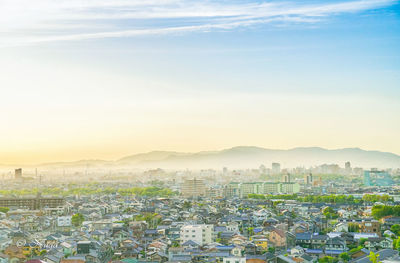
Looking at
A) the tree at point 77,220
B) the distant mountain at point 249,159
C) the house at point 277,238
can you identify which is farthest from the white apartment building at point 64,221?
the distant mountain at point 249,159

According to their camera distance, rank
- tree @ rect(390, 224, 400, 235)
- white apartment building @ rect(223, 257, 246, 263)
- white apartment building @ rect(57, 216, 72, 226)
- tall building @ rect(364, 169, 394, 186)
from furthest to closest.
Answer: tall building @ rect(364, 169, 394, 186), white apartment building @ rect(57, 216, 72, 226), tree @ rect(390, 224, 400, 235), white apartment building @ rect(223, 257, 246, 263)

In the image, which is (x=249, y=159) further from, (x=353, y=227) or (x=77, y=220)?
(x=353, y=227)

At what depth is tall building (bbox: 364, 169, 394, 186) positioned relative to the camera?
45188 millimetres

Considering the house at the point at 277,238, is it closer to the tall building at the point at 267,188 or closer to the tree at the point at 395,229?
the tree at the point at 395,229

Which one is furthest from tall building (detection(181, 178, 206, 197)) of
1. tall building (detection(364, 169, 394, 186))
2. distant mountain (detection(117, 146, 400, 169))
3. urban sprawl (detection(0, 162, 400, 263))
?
distant mountain (detection(117, 146, 400, 169))

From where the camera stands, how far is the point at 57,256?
377 inches

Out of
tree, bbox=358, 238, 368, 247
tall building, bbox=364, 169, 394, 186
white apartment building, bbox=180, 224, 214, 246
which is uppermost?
white apartment building, bbox=180, 224, 214, 246

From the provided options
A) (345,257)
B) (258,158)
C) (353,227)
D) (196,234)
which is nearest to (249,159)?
(258,158)

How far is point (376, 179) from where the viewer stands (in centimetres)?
4700

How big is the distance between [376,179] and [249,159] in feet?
346

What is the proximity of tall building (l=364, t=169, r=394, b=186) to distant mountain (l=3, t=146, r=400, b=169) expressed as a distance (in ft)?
287

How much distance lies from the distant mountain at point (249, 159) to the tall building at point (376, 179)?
87348mm

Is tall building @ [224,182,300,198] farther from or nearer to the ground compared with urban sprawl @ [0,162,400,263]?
nearer to the ground

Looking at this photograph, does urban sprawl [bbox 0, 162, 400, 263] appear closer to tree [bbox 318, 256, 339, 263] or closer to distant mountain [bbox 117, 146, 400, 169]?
tree [bbox 318, 256, 339, 263]
